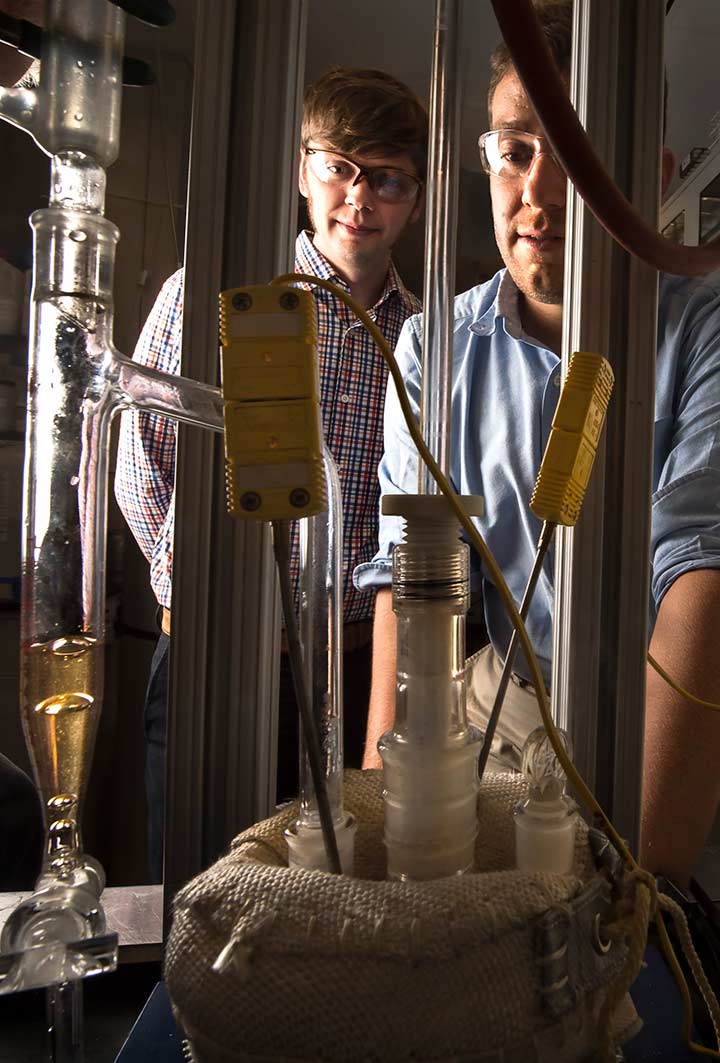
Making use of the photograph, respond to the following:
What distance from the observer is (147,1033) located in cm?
32

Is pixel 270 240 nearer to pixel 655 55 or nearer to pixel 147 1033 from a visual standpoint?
pixel 655 55

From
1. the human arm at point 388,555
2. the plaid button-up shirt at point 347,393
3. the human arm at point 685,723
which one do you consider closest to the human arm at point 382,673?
the human arm at point 388,555

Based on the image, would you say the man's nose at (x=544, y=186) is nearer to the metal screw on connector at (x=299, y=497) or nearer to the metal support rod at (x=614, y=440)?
the metal support rod at (x=614, y=440)

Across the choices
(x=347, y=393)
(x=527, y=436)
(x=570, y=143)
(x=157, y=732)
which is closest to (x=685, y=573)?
(x=527, y=436)

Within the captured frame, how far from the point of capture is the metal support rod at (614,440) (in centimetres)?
42

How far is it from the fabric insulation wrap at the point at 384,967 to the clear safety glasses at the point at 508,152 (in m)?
0.59

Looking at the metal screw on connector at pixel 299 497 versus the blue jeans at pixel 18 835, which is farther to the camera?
the blue jeans at pixel 18 835

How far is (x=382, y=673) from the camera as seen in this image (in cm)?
78

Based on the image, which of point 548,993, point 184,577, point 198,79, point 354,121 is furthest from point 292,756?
point 354,121

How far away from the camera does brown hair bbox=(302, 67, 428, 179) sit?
2.71ft

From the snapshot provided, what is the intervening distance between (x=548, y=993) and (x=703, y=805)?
33 cm

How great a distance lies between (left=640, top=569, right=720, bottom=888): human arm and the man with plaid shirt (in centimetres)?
35

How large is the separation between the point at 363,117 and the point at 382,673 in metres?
0.64

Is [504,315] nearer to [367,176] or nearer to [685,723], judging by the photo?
[367,176]
